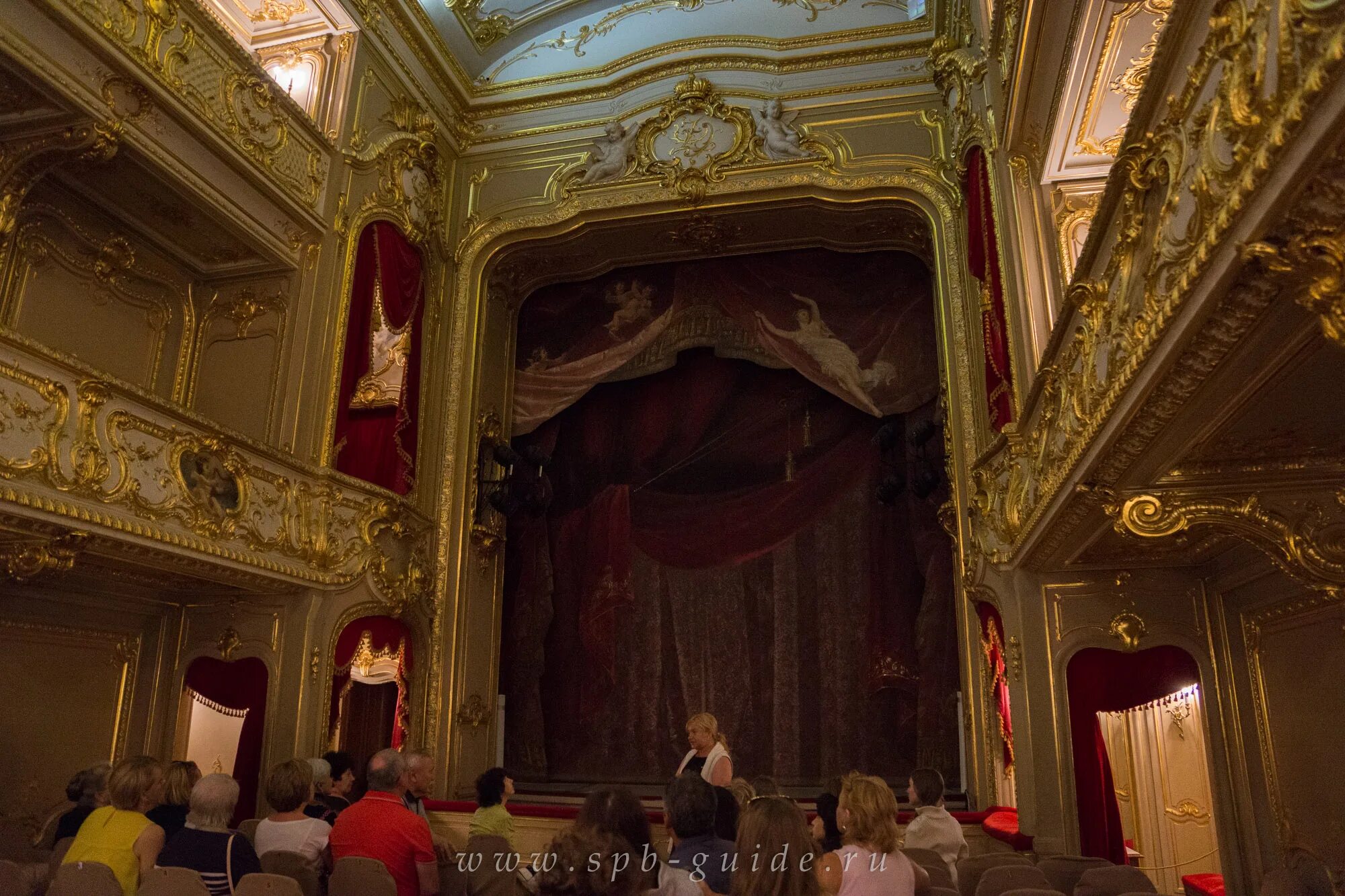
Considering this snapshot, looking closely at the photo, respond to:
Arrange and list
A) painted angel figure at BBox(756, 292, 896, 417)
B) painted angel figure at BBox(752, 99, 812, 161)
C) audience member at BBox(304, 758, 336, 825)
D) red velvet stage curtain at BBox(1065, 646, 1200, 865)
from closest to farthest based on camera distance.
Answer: audience member at BBox(304, 758, 336, 825) < red velvet stage curtain at BBox(1065, 646, 1200, 865) < painted angel figure at BBox(752, 99, 812, 161) < painted angel figure at BBox(756, 292, 896, 417)

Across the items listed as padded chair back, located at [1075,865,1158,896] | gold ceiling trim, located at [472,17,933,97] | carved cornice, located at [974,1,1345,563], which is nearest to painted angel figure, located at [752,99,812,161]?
gold ceiling trim, located at [472,17,933,97]

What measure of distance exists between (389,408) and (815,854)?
6627 millimetres

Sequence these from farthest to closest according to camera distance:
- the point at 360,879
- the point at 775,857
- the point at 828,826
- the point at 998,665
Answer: the point at 998,665 → the point at 828,826 → the point at 360,879 → the point at 775,857

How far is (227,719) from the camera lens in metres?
7.92

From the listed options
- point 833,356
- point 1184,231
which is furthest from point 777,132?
point 1184,231

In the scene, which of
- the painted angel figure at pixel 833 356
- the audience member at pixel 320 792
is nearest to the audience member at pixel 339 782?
the audience member at pixel 320 792

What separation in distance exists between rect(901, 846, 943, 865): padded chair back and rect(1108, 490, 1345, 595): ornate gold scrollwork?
1.66m

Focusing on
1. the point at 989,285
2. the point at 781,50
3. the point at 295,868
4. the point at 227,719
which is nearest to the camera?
the point at 295,868

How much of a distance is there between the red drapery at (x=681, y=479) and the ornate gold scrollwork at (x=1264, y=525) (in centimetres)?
532

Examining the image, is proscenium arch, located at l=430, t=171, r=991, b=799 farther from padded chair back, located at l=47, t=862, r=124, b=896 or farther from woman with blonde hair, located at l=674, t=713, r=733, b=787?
padded chair back, located at l=47, t=862, r=124, b=896

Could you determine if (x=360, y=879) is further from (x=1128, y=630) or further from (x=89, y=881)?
(x=1128, y=630)

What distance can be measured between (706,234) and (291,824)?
7099 millimetres

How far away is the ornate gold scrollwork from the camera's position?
3.89 metres

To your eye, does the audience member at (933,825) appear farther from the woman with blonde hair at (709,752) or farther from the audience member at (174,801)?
the audience member at (174,801)
